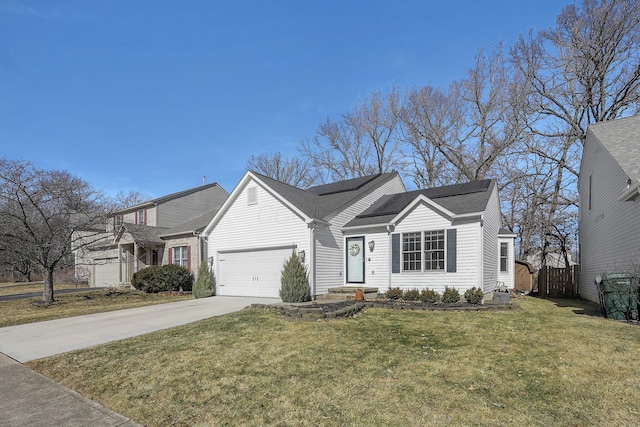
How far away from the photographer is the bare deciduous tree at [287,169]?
33938 millimetres

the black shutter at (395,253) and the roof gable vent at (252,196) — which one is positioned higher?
the roof gable vent at (252,196)

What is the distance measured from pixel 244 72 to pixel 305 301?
33.2 feet

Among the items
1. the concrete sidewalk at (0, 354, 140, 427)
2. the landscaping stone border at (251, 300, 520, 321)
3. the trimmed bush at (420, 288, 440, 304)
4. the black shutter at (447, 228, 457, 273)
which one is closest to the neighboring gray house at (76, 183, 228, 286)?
the landscaping stone border at (251, 300, 520, 321)

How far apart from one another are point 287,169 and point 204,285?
20598mm

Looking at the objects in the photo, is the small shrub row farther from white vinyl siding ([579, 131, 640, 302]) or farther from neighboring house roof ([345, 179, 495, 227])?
white vinyl siding ([579, 131, 640, 302])

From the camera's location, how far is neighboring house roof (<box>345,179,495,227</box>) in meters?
12.6

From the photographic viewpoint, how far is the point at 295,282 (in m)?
12.6

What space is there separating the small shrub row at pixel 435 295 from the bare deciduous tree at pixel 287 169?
22277 millimetres

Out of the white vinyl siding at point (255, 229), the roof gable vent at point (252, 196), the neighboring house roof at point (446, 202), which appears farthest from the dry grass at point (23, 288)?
the neighboring house roof at point (446, 202)

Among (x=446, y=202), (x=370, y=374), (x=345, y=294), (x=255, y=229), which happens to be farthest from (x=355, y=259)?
(x=370, y=374)

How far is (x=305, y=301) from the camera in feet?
41.9

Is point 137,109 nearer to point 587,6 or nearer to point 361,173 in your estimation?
point 361,173

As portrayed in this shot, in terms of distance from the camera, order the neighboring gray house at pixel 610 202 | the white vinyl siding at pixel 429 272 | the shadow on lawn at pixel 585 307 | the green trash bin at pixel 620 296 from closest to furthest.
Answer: the green trash bin at pixel 620 296 → the neighboring gray house at pixel 610 202 → the shadow on lawn at pixel 585 307 → the white vinyl siding at pixel 429 272

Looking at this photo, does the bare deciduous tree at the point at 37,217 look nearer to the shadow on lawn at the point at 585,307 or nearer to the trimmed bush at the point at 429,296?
the trimmed bush at the point at 429,296
